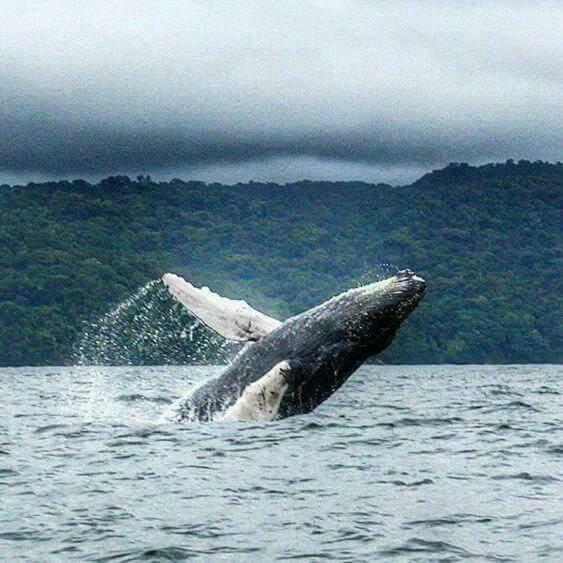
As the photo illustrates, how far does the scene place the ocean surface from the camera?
30.3ft

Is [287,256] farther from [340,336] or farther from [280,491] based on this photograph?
[280,491]

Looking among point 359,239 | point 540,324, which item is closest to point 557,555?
point 540,324

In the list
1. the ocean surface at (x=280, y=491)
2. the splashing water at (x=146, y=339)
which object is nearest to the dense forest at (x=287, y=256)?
the splashing water at (x=146, y=339)

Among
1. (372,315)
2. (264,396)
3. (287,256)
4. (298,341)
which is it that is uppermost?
(287,256)

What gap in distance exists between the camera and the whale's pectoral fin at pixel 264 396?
13.8 meters

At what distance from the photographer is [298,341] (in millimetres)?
14195

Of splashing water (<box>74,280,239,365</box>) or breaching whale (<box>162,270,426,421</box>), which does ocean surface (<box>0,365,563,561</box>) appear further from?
splashing water (<box>74,280,239,365</box>)

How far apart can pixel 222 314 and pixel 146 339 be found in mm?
99144

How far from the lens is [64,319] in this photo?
110 metres

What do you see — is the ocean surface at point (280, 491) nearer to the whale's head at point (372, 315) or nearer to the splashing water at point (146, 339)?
the whale's head at point (372, 315)

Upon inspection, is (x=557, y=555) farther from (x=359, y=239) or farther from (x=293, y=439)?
(x=359, y=239)

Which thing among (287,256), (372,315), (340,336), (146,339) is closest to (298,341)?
(340,336)

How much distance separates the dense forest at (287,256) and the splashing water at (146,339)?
1.35 meters

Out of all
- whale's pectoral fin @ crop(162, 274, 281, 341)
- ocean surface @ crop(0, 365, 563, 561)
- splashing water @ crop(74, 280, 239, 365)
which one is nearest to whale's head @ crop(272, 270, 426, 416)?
whale's pectoral fin @ crop(162, 274, 281, 341)
